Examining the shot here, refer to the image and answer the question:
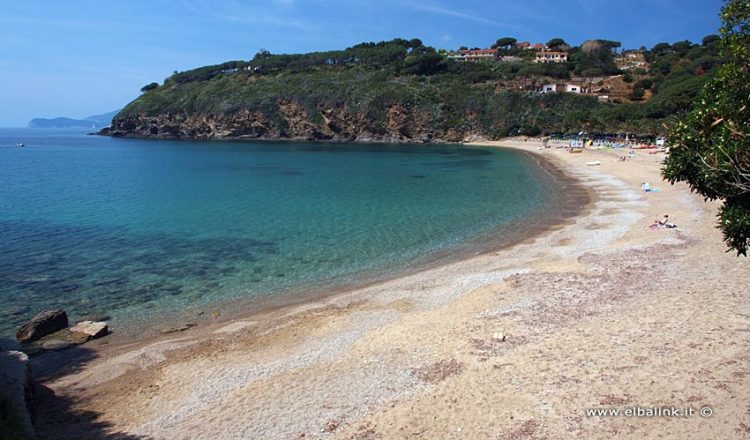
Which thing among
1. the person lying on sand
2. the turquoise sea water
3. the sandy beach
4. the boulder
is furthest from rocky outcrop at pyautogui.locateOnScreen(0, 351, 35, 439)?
the person lying on sand

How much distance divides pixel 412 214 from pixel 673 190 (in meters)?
21.4

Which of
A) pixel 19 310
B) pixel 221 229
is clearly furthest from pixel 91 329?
pixel 221 229

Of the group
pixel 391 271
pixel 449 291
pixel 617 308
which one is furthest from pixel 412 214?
pixel 617 308

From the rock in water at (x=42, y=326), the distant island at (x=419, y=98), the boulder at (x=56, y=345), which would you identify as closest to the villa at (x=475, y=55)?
the distant island at (x=419, y=98)

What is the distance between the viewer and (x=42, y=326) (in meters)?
14.9

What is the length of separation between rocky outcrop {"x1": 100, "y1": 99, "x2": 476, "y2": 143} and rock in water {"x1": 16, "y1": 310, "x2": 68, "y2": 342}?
369 ft

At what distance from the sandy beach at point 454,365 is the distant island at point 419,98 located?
90057 millimetres

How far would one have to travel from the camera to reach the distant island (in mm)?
116625

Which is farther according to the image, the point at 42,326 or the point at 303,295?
the point at 303,295

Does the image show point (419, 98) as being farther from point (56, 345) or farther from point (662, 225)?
point (56, 345)

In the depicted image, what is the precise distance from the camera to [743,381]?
936 centimetres

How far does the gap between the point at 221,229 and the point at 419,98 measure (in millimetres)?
102426

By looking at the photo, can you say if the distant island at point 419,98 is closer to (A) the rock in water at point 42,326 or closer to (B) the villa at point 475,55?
(B) the villa at point 475,55

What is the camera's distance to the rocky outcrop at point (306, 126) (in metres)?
124
